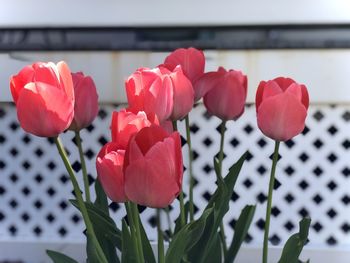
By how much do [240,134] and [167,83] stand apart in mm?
1090

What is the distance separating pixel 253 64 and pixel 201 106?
9.8 inches

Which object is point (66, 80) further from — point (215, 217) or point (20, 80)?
point (215, 217)

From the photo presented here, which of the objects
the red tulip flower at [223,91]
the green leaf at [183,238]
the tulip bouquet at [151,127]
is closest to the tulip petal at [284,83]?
the tulip bouquet at [151,127]

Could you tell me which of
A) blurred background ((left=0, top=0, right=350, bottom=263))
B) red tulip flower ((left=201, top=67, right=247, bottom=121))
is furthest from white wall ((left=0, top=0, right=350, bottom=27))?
red tulip flower ((left=201, top=67, right=247, bottom=121))

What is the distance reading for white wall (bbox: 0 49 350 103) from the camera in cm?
201

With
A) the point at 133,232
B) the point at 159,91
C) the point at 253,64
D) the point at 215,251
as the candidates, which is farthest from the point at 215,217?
the point at 253,64

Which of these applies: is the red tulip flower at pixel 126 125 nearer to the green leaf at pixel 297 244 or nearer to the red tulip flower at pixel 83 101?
the red tulip flower at pixel 83 101

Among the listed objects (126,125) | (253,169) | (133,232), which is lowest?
(253,169)

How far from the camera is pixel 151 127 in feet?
3.22

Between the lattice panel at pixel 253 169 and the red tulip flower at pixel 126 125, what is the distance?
1.10 meters

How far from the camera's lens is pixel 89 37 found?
2051mm

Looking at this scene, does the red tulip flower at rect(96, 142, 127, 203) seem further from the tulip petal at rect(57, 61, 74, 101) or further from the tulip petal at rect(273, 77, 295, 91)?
the tulip petal at rect(273, 77, 295, 91)

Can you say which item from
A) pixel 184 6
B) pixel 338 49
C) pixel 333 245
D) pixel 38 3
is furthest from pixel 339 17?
pixel 38 3

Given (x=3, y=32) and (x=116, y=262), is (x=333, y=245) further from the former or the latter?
(x=3, y=32)
